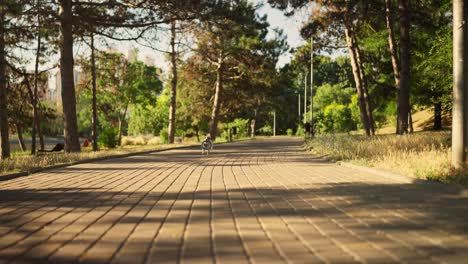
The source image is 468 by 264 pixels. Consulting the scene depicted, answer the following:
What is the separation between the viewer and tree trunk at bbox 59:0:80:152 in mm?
20078

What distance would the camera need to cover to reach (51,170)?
45.5 feet

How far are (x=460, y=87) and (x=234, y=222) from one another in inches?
247

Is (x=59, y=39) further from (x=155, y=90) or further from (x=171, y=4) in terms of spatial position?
(x=155, y=90)

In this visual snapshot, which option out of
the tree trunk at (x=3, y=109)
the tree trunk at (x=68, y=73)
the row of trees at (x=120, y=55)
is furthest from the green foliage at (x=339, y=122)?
the tree trunk at (x=3, y=109)

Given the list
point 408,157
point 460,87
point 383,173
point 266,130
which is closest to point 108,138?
point 408,157

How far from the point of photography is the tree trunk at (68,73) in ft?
65.9

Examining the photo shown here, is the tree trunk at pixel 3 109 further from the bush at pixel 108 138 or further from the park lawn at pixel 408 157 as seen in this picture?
the park lawn at pixel 408 157

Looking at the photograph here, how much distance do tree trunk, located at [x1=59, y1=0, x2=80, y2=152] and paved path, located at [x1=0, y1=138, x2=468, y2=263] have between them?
1164 centimetres

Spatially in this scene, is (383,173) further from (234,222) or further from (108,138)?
(108,138)

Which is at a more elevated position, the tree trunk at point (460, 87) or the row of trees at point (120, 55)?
the row of trees at point (120, 55)

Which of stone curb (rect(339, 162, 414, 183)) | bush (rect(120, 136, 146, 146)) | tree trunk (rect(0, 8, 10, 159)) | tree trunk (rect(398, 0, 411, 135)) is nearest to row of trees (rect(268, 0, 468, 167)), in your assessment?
tree trunk (rect(398, 0, 411, 135))

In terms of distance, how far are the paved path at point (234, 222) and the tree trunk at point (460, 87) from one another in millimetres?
1092

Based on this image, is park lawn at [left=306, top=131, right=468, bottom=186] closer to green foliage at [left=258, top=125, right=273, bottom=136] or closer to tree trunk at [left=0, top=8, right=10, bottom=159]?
tree trunk at [left=0, top=8, right=10, bottom=159]

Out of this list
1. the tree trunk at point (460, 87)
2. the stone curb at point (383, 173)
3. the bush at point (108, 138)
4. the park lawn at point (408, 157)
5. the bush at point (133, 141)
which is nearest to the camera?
the tree trunk at point (460, 87)
